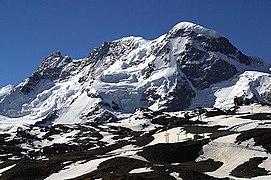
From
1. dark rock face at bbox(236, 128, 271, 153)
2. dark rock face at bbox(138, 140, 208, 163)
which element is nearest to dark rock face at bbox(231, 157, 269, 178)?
dark rock face at bbox(236, 128, 271, 153)

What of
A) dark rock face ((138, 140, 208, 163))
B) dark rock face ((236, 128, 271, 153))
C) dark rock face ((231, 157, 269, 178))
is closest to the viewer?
dark rock face ((231, 157, 269, 178))

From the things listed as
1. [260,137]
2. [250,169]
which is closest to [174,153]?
[260,137]

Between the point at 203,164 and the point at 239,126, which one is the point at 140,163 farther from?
the point at 239,126

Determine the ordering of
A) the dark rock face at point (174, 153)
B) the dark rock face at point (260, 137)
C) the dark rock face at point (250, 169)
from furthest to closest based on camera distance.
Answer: the dark rock face at point (174, 153)
the dark rock face at point (260, 137)
the dark rock face at point (250, 169)

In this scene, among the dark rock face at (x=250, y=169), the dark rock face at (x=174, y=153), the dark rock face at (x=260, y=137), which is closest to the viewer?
the dark rock face at (x=250, y=169)

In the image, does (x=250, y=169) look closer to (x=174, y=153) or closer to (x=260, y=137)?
(x=260, y=137)

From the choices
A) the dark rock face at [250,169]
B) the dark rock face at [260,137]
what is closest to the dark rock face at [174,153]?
the dark rock face at [260,137]

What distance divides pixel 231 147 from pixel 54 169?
128 ft

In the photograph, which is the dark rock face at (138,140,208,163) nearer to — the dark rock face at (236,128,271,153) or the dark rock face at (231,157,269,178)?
the dark rock face at (236,128,271,153)

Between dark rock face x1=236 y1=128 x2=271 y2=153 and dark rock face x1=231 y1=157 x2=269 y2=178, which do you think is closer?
dark rock face x1=231 y1=157 x2=269 y2=178

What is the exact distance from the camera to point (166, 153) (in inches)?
4097

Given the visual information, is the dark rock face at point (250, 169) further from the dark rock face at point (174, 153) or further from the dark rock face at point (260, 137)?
the dark rock face at point (174, 153)

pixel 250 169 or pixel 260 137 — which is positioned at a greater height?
pixel 260 137

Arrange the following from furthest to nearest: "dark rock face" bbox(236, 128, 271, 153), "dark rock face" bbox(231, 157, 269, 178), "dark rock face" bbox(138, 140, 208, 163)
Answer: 1. "dark rock face" bbox(138, 140, 208, 163)
2. "dark rock face" bbox(236, 128, 271, 153)
3. "dark rock face" bbox(231, 157, 269, 178)
